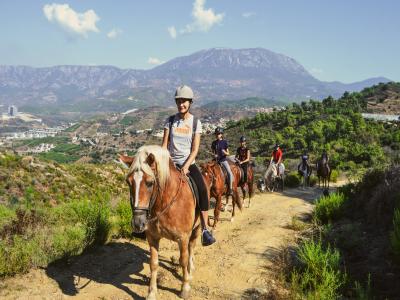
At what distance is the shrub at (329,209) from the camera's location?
35.2 ft

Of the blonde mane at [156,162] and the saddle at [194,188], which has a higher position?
the blonde mane at [156,162]

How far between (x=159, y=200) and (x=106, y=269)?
276 cm

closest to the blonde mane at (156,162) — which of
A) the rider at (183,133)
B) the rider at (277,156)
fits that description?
the rider at (183,133)

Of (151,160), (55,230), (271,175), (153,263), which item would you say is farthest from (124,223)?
(271,175)

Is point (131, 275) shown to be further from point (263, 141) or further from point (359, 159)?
point (263, 141)

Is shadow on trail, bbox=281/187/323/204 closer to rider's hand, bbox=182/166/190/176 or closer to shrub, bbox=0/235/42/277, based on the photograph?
rider's hand, bbox=182/166/190/176

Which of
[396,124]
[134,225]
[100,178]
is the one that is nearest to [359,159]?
[396,124]

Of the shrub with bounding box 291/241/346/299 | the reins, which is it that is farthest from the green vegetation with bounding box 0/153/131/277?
the shrub with bounding box 291/241/346/299

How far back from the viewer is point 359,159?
150 ft

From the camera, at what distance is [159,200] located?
5.45 m

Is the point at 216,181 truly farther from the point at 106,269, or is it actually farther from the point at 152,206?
the point at 152,206

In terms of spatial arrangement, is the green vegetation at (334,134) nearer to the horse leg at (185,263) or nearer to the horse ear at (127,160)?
the horse leg at (185,263)

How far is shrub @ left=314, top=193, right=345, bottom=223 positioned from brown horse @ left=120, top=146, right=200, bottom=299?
5824mm

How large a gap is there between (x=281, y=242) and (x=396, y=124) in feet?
219
